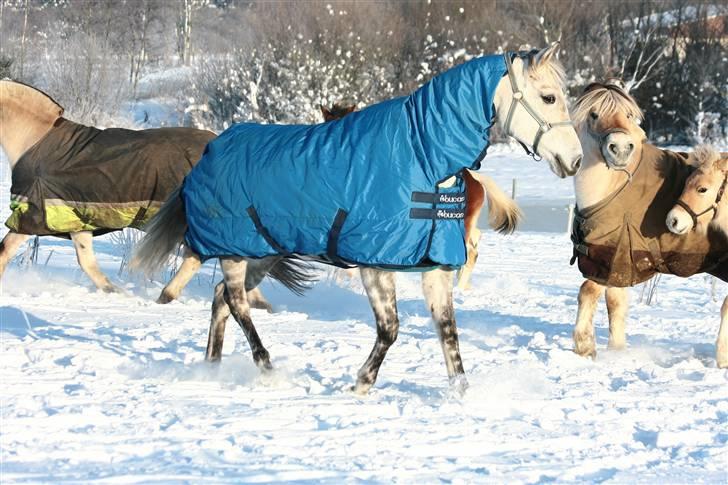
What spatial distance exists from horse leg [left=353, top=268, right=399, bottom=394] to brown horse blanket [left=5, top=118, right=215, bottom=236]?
3.11m

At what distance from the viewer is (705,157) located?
234 inches

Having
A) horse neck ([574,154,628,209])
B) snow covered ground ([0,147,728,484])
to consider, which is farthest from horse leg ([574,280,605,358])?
horse neck ([574,154,628,209])

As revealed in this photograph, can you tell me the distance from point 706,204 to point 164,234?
10.2 ft

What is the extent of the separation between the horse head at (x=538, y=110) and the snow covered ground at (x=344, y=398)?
119 centimetres

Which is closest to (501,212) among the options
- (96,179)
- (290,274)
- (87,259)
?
(290,274)

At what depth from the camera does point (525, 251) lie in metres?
11.6

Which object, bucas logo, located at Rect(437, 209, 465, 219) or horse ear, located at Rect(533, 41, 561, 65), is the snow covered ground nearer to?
bucas logo, located at Rect(437, 209, 465, 219)

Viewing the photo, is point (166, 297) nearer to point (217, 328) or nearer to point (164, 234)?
point (164, 234)

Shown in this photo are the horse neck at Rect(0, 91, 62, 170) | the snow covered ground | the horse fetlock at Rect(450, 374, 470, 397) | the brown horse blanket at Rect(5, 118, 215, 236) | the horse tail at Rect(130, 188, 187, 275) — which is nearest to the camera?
the snow covered ground

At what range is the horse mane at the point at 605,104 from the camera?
5.73 meters

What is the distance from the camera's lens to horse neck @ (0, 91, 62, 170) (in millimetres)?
7871

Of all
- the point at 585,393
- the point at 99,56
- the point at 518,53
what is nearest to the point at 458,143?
the point at 518,53

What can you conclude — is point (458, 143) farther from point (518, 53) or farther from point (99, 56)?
point (99, 56)

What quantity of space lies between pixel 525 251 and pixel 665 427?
725 centimetres
